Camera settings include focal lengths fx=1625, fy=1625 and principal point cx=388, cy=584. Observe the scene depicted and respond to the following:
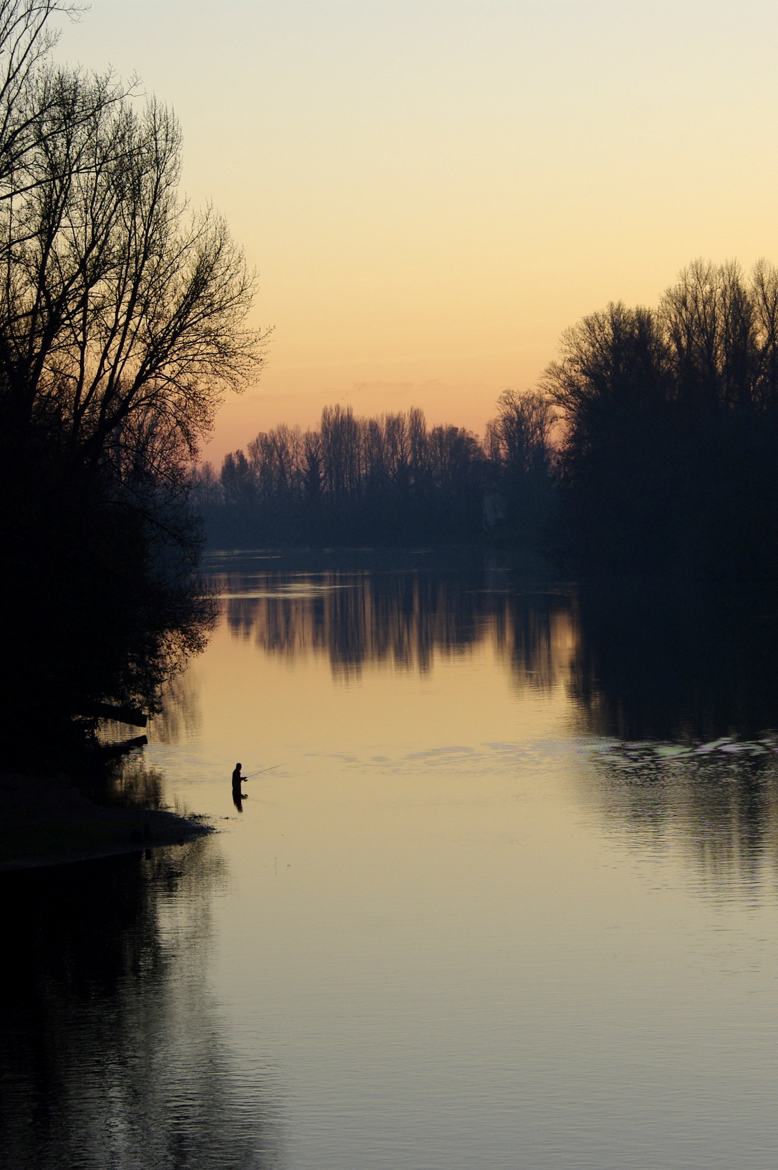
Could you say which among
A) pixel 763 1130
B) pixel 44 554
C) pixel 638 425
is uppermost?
pixel 638 425

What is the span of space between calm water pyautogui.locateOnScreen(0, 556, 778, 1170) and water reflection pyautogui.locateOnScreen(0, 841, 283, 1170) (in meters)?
0.05

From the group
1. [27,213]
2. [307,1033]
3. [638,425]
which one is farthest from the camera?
[638,425]

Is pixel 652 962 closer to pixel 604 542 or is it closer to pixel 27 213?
pixel 27 213

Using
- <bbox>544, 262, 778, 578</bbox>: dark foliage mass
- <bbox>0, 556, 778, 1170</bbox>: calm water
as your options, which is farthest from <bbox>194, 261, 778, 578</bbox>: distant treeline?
<bbox>0, 556, 778, 1170</bbox>: calm water

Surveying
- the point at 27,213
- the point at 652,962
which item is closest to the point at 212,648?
the point at 27,213

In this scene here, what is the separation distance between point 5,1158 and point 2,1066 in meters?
2.53

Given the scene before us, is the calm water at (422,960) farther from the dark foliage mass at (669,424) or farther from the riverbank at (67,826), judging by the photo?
the dark foliage mass at (669,424)

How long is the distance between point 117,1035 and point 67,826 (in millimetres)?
10117

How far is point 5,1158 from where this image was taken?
1381 centimetres

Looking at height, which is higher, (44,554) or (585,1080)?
(44,554)

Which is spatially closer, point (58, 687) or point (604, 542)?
point (58, 687)

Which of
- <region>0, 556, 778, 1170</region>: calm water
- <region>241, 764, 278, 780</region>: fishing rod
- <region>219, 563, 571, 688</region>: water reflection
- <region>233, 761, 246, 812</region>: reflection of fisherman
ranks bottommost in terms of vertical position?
<region>0, 556, 778, 1170</region>: calm water

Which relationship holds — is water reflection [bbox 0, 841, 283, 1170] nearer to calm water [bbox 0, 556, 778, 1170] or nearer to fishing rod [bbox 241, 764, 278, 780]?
calm water [bbox 0, 556, 778, 1170]

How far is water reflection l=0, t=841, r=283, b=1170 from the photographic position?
1421 centimetres
